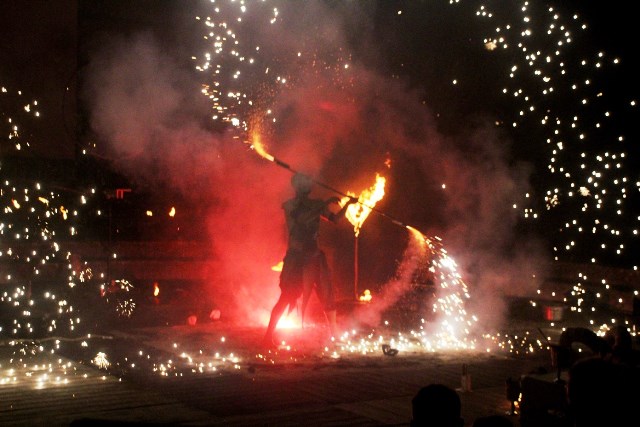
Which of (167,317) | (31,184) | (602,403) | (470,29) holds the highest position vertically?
(470,29)

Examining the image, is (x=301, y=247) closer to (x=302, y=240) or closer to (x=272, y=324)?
(x=302, y=240)

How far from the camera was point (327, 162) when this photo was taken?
15828mm

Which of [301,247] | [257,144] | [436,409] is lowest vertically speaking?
[436,409]

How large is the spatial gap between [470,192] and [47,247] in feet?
24.3

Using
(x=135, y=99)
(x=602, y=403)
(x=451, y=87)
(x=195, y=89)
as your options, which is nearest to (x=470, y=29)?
(x=451, y=87)

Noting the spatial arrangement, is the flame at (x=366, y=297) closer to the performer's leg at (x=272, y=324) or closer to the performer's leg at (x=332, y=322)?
the performer's leg at (x=332, y=322)

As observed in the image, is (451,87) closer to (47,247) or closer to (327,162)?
(327,162)

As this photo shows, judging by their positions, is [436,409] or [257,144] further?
[257,144]

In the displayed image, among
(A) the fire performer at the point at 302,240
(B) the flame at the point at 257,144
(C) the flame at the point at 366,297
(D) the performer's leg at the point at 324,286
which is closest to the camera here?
(A) the fire performer at the point at 302,240

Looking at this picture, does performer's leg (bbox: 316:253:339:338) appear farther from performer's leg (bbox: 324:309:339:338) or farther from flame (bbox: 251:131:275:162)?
flame (bbox: 251:131:275:162)

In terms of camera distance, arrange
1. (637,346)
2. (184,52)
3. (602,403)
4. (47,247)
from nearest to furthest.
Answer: (602,403), (637,346), (47,247), (184,52)

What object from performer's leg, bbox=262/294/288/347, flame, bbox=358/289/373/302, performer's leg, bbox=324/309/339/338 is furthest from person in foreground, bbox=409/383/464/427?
flame, bbox=358/289/373/302

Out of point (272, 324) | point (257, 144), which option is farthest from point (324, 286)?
point (257, 144)

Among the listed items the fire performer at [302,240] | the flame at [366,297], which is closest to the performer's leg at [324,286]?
the fire performer at [302,240]
